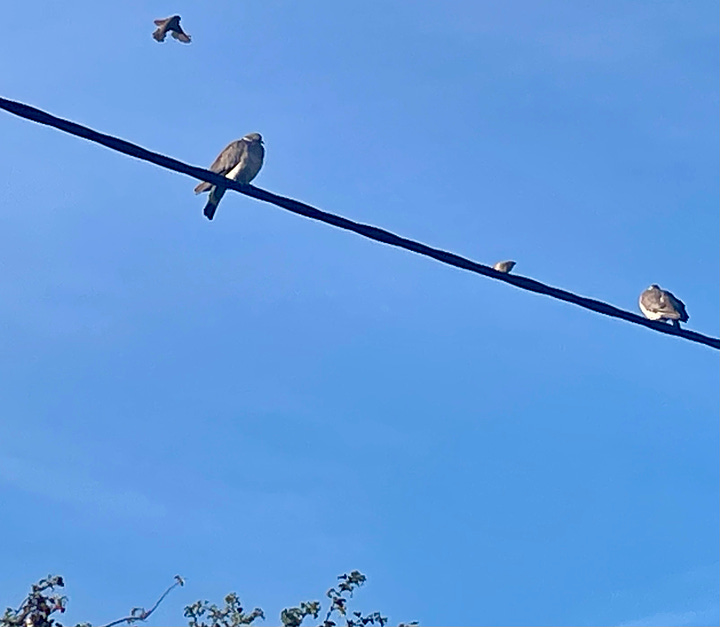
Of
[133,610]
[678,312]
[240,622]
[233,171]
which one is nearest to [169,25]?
[233,171]

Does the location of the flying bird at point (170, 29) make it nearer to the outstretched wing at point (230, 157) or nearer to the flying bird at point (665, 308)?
the outstretched wing at point (230, 157)

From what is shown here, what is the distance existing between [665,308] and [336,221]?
9813 millimetres

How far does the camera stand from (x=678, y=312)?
559 inches

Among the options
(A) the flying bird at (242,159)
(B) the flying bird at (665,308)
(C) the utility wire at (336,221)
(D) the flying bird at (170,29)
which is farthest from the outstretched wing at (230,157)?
(C) the utility wire at (336,221)

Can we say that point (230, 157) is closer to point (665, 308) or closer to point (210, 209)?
point (210, 209)

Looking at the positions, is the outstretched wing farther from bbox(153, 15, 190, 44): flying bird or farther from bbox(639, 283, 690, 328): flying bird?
bbox(639, 283, 690, 328): flying bird

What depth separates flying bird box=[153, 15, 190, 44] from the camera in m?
9.01

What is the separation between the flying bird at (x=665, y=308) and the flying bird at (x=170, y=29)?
756cm

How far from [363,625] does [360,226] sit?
10310 mm

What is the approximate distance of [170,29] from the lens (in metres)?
9.12

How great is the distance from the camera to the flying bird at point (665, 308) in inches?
559

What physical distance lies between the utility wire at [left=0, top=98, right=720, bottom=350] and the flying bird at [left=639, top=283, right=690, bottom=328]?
327 inches

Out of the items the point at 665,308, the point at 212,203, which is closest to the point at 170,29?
the point at 212,203

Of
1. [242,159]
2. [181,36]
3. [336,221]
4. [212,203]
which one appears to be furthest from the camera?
[242,159]
